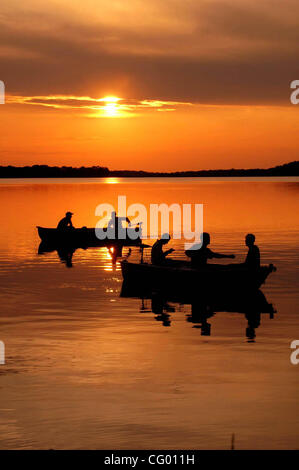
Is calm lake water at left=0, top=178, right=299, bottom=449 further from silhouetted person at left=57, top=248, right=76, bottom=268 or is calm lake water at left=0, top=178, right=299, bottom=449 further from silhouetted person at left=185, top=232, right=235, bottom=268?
silhouetted person at left=57, top=248, right=76, bottom=268

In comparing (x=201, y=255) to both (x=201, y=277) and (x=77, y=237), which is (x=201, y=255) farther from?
(x=77, y=237)

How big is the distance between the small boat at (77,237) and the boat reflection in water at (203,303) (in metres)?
19.0

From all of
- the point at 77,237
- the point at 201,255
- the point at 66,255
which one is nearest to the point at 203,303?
the point at 201,255

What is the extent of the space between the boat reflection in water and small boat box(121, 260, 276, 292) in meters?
0.19

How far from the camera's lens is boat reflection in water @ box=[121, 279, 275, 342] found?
2380cm

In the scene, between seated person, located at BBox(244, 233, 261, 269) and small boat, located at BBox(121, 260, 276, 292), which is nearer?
seated person, located at BBox(244, 233, 261, 269)

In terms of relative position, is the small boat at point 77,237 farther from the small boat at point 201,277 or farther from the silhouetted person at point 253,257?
the silhouetted person at point 253,257

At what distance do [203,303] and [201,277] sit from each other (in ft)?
3.86

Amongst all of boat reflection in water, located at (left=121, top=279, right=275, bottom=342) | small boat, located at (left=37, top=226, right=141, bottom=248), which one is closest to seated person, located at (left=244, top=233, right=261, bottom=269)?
boat reflection in water, located at (left=121, top=279, right=275, bottom=342)

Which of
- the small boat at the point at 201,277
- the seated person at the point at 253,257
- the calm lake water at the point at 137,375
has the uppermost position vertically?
the seated person at the point at 253,257

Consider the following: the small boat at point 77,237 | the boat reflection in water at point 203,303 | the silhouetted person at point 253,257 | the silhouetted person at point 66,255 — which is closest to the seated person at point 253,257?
the silhouetted person at point 253,257

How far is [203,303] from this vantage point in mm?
26859

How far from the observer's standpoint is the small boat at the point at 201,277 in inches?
1075
